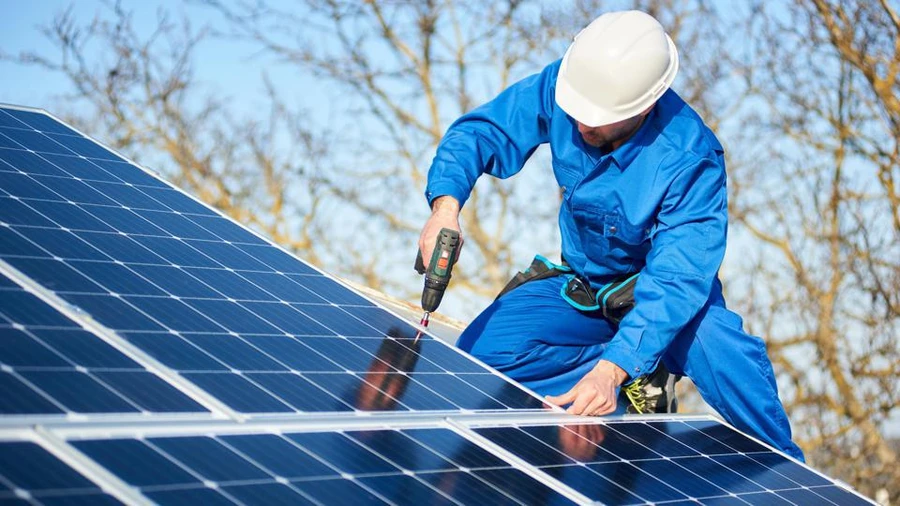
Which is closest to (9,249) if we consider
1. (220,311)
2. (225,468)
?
(220,311)

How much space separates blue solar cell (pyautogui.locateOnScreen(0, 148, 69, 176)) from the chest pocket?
2.44 meters

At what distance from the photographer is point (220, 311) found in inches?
170

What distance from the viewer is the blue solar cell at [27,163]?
4.84 m

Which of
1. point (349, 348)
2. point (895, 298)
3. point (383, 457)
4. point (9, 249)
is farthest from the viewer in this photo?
point (895, 298)

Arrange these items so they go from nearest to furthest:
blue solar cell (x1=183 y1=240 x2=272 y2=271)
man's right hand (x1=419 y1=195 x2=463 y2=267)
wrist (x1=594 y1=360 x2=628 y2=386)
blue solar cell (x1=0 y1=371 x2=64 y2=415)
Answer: blue solar cell (x1=0 y1=371 x2=64 y2=415), blue solar cell (x1=183 y1=240 x2=272 y2=271), wrist (x1=594 y1=360 x2=628 y2=386), man's right hand (x1=419 y1=195 x2=463 y2=267)

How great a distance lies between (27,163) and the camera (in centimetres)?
496

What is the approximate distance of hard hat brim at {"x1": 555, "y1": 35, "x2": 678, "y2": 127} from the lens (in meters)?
5.46

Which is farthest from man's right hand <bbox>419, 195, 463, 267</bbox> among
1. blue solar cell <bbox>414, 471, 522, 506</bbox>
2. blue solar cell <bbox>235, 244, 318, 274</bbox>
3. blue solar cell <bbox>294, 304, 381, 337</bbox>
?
blue solar cell <bbox>414, 471, 522, 506</bbox>

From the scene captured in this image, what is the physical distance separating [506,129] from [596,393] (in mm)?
1707

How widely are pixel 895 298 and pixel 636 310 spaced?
449 inches

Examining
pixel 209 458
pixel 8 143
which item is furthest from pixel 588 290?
pixel 209 458

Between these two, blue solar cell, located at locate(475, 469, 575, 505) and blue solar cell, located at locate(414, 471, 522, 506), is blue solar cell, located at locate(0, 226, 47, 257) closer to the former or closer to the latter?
blue solar cell, located at locate(414, 471, 522, 506)

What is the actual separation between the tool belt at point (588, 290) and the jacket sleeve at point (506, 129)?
650 millimetres

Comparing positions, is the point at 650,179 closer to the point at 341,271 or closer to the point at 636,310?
the point at 636,310
